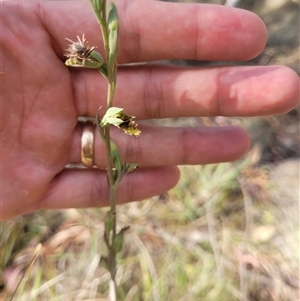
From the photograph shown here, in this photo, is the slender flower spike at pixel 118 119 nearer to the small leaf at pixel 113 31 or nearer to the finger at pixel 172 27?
the small leaf at pixel 113 31

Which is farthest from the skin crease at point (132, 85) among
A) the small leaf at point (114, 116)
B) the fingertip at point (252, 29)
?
the small leaf at point (114, 116)

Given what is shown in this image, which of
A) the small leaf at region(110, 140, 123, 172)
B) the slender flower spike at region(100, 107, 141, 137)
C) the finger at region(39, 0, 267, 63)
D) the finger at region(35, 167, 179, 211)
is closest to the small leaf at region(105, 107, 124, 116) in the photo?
the slender flower spike at region(100, 107, 141, 137)

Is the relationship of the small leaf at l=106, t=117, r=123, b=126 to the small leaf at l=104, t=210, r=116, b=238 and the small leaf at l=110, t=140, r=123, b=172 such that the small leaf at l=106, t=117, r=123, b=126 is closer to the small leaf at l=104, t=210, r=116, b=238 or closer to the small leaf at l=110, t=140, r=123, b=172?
the small leaf at l=110, t=140, r=123, b=172

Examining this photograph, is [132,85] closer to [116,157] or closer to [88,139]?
[88,139]

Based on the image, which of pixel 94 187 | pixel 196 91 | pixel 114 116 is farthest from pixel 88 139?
pixel 114 116

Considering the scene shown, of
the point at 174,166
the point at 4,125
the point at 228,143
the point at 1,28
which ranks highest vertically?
the point at 1,28

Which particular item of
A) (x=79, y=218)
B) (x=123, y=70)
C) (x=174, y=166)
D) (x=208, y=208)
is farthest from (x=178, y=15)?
(x=79, y=218)

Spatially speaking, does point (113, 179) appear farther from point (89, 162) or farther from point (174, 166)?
point (174, 166)
